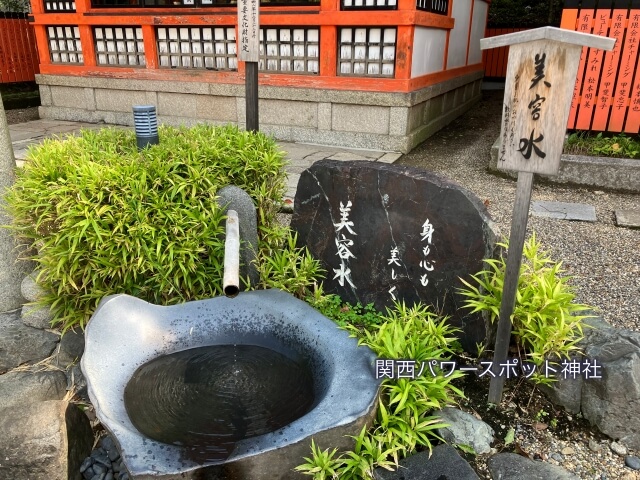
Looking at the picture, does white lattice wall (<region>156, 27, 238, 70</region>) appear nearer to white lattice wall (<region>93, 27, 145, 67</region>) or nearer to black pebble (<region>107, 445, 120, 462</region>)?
white lattice wall (<region>93, 27, 145, 67</region>)

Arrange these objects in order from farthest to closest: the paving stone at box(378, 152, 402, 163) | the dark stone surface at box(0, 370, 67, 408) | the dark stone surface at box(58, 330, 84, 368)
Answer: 1. the paving stone at box(378, 152, 402, 163)
2. the dark stone surface at box(58, 330, 84, 368)
3. the dark stone surface at box(0, 370, 67, 408)

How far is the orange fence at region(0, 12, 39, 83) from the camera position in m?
14.3

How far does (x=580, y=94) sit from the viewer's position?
8555 mm

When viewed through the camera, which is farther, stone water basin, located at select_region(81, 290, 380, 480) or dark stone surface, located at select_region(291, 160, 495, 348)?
dark stone surface, located at select_region(291, 160, 495, 348)

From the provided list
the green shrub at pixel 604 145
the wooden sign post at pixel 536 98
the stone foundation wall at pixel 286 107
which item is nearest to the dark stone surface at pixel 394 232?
the wooden sign post at pixel 536 98

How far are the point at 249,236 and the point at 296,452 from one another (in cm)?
219

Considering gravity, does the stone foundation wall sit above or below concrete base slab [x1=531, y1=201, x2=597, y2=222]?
above

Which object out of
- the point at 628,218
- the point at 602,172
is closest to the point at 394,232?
the point at 628,218

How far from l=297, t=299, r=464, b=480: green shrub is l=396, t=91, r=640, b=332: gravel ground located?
1839 millimetres

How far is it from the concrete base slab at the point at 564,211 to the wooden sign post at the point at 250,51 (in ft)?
12.8

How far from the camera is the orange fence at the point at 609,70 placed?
8.09m

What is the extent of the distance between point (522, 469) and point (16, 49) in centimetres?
1669

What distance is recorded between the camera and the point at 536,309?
3615mm

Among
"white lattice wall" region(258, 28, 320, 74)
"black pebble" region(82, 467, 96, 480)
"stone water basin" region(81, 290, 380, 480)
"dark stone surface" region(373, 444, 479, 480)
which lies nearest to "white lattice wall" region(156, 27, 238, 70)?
"white lattice wall" region(258, 28, 320, 74)
